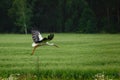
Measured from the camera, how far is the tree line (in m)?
66.6

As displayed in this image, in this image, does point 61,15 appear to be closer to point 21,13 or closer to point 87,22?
point 87,22

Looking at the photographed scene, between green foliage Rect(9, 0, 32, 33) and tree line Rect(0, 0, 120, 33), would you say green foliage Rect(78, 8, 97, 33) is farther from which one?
green foliage Rect(9, 0, 32, 33)

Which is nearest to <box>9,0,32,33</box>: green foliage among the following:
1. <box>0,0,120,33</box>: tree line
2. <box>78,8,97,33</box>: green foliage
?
<box>0,0,120,33</box>: tree line

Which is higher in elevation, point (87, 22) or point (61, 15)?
point (61, 15)

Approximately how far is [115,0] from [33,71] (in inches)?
2182

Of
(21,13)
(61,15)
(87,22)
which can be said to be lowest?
(87,22)

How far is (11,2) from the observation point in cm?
7094

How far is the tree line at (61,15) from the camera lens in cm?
6662

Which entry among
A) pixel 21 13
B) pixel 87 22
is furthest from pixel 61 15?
pixel 21 13

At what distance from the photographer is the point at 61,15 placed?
231 feet

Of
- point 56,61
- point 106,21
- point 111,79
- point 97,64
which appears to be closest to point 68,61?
point 56,61

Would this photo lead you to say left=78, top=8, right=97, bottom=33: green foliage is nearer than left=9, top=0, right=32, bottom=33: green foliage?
Yes

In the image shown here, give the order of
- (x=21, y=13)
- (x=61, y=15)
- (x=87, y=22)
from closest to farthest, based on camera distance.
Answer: (x=87, y=22) < (x=21, y=13) < (x=61, y=15)

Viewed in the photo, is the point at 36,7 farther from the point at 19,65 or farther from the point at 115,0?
the point at 19,65
